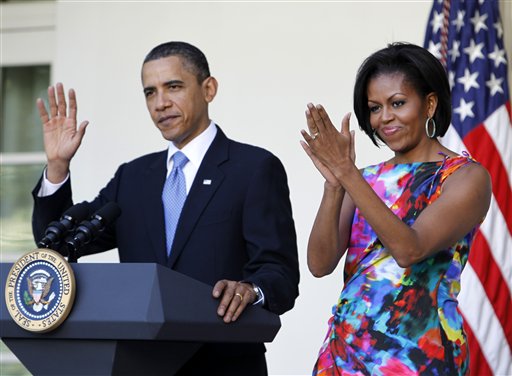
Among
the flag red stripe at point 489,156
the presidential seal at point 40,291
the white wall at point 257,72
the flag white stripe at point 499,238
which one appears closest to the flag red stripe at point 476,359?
the flag white stripe at point 499,238

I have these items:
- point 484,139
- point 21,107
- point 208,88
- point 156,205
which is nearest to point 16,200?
point 21,107

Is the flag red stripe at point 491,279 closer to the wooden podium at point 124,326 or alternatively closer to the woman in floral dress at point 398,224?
the woman in floral dress at point 398,224

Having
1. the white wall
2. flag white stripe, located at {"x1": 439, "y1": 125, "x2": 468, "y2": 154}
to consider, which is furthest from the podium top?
the white wall

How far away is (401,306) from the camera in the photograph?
2.76m

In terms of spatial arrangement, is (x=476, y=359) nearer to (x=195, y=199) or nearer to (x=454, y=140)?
(x=454, y=140)

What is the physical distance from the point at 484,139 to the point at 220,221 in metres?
2.25

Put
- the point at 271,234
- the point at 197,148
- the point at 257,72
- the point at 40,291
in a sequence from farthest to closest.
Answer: the point at 257,72
the point at 197,148
the point at 271,234
the point at 40,291

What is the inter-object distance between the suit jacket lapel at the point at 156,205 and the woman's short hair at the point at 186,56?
0.31 m

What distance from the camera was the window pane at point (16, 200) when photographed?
667 cm

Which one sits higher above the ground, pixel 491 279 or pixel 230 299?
pixel 230 299

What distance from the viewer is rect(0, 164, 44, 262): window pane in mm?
6672

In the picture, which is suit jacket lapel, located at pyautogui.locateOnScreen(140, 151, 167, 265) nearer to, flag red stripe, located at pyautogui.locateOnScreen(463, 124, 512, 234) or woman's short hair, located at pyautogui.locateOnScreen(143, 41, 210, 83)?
woman's short hair, located at pyautogui.locateOnScreen(143, 41, 210, 83)

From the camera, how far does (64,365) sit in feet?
8.59

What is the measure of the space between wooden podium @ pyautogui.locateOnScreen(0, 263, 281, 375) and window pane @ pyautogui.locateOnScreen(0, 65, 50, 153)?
4.40 metres
